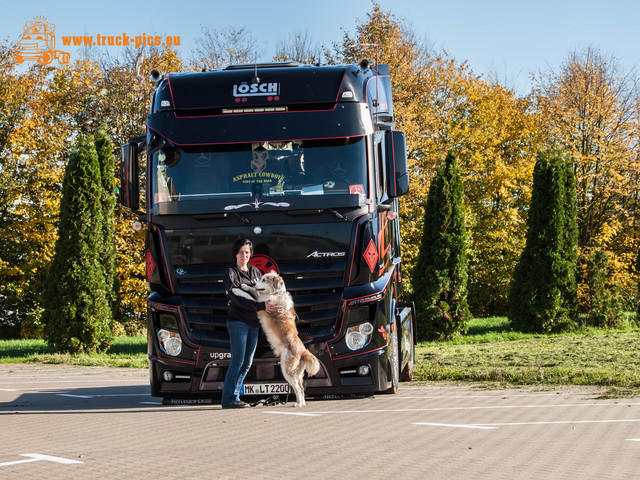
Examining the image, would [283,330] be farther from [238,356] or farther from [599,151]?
[599,151]

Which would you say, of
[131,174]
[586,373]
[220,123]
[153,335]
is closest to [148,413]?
[153,335]

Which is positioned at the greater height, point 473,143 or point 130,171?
point 473,143

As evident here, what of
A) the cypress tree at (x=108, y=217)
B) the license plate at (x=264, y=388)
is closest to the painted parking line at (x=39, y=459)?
the license plate at (x=264, y=388)

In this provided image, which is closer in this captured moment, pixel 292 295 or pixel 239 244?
pixel 239 244

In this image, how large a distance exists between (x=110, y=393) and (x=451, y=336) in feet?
50.9

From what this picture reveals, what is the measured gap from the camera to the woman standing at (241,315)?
901 centimetres

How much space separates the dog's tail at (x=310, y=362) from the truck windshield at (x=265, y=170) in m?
1.86

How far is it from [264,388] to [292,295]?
1.14 meters

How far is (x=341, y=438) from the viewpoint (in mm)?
7383

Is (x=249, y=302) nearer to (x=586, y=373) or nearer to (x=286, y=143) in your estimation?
(x=286, y=143)

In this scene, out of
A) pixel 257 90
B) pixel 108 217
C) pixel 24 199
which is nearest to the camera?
pixel 257 90

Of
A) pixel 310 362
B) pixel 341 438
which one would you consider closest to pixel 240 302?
pixel 310 362

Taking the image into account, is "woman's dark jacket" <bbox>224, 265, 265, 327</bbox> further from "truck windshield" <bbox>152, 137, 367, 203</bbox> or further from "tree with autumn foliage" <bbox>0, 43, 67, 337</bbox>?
"tree with autumn foliage" <bbox>0, 43, 67, 337</bbox>

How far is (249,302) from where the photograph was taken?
898 cm
